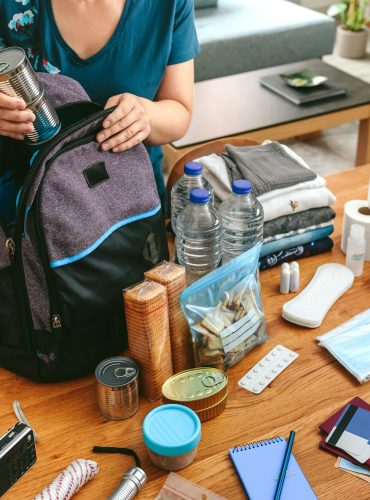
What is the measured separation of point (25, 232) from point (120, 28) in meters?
0.51

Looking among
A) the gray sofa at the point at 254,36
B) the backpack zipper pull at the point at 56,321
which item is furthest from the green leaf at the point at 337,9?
the backpack zipper pull at the point at 56,321

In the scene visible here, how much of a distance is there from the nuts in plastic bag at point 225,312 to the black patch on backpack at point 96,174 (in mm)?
217

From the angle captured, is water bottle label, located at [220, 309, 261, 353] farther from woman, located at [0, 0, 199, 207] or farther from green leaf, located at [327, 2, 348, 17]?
green leaf, located at [327, 2, 348, 17]

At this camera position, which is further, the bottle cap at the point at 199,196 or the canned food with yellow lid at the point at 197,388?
the bottle cap at the point at 199,196

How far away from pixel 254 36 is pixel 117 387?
320 cm

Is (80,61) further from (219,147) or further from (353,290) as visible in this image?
(353,290)

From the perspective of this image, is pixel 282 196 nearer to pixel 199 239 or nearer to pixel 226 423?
pixel 199 239

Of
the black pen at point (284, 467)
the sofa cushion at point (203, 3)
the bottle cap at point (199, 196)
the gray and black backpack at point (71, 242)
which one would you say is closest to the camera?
the black pen at point (284, 467)

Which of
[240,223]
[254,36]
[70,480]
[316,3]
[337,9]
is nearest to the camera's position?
[70,480]

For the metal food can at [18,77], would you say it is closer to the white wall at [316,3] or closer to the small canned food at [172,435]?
the small canned food at [172,435]

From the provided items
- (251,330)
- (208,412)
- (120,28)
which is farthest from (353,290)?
(120,28)

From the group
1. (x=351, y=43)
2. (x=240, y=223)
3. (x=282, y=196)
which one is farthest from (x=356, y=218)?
(x=351, y=43)

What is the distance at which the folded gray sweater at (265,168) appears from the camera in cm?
126

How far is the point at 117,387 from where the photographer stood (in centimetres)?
95
